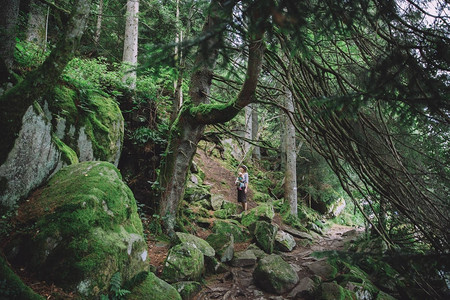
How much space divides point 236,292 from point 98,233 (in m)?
3.19

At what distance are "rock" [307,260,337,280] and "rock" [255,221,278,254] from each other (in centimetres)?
129

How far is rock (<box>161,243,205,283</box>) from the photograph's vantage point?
443 centimetres

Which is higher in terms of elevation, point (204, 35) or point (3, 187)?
point (204, 35)

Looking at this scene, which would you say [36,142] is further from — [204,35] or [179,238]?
[204,35]

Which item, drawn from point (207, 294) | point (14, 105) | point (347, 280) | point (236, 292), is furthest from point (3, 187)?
point (347, 280)

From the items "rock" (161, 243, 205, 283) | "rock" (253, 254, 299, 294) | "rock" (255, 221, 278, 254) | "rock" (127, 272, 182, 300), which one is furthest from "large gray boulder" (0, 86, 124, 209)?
"rock" (255, 221, 278, 254)

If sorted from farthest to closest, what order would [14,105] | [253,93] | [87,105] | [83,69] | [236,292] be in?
[83,69] → [87,105] → [236,292] → [253,93] → [14,105]

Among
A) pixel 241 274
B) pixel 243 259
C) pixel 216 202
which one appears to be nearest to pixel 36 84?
pixel 241 274

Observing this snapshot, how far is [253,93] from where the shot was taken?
4.38m

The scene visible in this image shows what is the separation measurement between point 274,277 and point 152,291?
9.41ft

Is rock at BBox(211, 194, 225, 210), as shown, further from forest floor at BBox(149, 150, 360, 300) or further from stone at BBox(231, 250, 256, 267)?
stone at BBox(231, 250, 256, 267)

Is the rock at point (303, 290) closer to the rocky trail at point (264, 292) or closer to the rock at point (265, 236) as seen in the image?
the rocky trail at point (264, 292)

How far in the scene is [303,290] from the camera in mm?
4969

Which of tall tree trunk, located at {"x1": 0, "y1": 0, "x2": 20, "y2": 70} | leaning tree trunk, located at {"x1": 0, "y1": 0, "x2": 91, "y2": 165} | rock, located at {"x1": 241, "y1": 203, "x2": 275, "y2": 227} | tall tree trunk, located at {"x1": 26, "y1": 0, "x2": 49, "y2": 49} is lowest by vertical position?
rock, located at {"x1": 241, "y1": 203, "x2": 275, "y2": 227}
